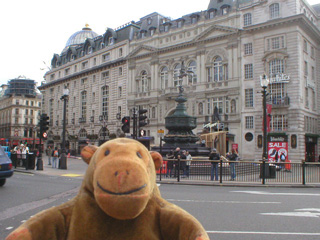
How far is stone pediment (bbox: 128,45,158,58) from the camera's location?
4721cm

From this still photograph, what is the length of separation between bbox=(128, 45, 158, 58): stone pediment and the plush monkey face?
45351 mm

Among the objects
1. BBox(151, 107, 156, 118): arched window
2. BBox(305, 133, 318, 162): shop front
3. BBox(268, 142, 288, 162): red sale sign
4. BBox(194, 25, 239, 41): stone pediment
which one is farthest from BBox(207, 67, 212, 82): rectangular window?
BBox(268, 142, 288, 162): red sale sign

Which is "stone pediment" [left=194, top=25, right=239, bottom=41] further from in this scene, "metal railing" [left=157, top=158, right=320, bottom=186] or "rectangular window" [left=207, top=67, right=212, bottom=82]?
"metal railing" [left=157, top=158, right=320, bottom=186]

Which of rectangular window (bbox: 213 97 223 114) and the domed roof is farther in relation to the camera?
the domed roof

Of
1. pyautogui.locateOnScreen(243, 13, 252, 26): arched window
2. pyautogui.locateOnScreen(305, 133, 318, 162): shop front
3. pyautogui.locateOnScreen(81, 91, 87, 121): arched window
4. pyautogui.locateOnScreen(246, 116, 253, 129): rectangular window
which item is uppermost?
pyautogui.locateOnScreen(243, 13, 252, 26): arched window

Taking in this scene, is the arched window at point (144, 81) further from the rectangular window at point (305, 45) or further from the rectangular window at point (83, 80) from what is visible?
the rectangular window at point (305, 45)

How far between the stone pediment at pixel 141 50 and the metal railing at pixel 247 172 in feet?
107

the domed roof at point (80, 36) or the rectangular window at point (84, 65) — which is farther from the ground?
the domed roof at point (80, 36)

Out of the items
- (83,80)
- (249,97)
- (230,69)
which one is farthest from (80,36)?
(249,97)

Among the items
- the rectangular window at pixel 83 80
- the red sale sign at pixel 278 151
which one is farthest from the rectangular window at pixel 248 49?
the rectangular window at pixel 83 80

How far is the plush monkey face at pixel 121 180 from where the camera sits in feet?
6.56

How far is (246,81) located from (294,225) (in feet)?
109

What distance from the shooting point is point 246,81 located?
37.6m

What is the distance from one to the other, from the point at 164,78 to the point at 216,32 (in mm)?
10221
